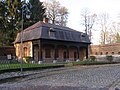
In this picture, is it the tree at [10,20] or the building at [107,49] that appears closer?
the tree at [10,20]

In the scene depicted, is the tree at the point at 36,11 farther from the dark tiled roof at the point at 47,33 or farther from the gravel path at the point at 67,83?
the gravel path at the point at 67,83

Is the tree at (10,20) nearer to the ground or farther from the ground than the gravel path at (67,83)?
farther from the ground

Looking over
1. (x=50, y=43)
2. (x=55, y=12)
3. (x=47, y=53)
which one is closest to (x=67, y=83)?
(x=50, y=43)

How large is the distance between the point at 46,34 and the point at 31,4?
78.3 ft

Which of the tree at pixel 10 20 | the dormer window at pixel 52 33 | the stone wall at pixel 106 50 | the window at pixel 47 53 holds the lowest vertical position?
the window at pixel 47 53

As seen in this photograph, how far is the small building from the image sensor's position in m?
40.2

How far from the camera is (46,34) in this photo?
4047cm

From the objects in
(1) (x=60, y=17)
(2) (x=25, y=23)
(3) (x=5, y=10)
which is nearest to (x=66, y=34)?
(2) (x=25, y=23)

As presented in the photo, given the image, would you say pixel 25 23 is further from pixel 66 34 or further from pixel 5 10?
pixel 66 34

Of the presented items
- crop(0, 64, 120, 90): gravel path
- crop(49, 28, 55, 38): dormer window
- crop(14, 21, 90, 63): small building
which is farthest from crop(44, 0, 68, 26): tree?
crop(0, 64, 120, 90): gravel path

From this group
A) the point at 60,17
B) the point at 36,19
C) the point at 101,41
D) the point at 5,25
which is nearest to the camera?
the point at 5,25

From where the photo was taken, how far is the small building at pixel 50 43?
132ft

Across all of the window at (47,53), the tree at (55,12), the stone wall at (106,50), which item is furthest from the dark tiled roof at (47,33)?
the tree at (55,12)

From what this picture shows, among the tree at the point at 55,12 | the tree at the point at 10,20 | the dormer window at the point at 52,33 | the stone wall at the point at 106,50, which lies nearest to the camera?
the dormer window at the point at 52,33
